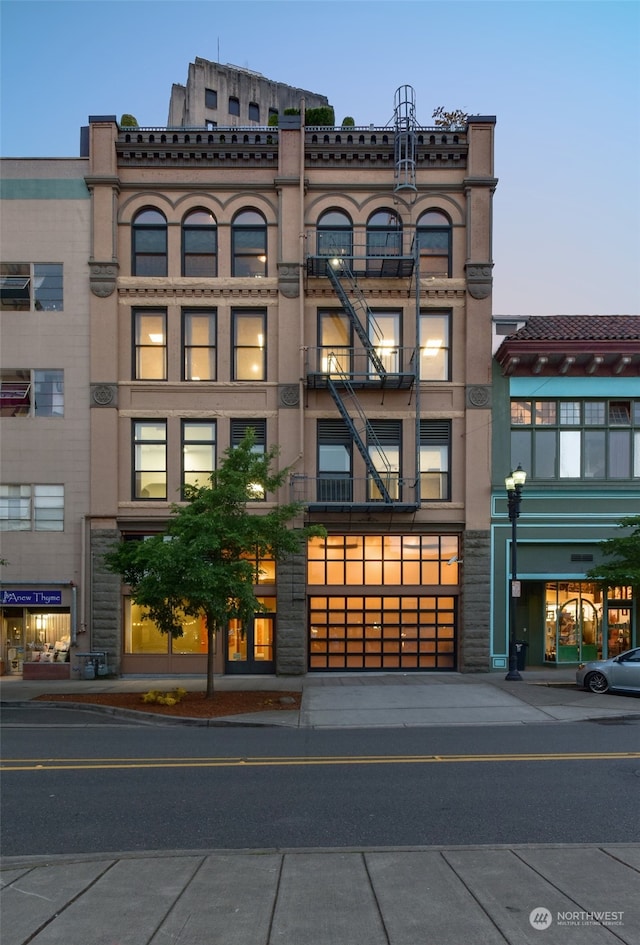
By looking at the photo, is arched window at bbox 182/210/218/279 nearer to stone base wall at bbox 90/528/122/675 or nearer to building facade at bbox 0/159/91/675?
building facade at bbox 0/159/91/675

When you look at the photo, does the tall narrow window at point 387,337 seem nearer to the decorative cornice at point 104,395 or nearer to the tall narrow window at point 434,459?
the tall narrow window at point 434,459

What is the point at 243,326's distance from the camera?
854 inches

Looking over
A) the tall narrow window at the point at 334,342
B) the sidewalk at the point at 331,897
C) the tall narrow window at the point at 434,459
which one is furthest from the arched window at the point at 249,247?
the sidewalk at the point at 331,897

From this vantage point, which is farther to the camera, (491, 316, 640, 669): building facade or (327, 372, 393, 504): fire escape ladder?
(491, 316, 640, 669): building facade

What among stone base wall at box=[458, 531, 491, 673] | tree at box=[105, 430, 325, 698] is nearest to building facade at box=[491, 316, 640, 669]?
stone base wall at box=[458, 531, 491, 673]

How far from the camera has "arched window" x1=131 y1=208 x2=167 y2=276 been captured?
21781 mm

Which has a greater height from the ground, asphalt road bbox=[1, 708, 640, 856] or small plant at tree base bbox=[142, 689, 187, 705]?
asphalt road bbox=[1, 708, 640, 856]

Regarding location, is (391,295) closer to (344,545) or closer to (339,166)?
(339,166)

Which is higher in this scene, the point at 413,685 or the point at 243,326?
the point at 243,326

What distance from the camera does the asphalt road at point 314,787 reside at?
24.8 feet

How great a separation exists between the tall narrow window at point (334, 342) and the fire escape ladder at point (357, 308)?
18.4 inches

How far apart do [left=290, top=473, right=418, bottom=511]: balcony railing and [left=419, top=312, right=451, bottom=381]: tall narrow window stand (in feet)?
11.2

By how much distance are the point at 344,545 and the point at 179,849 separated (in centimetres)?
1469

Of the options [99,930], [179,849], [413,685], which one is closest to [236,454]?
[413,685]
